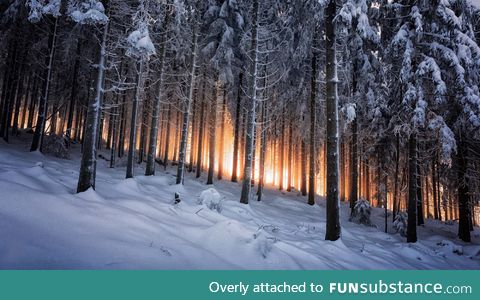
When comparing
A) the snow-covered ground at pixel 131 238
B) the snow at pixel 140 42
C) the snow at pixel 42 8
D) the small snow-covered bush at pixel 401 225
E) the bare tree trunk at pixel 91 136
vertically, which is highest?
the snow at pixel 42 8

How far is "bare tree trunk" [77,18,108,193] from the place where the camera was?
7426 millimetres

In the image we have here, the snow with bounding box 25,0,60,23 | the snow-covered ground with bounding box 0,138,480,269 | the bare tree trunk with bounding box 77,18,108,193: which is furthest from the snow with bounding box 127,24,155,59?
the snow-covered ground with bounding box 0,138,480,269

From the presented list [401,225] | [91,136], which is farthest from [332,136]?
[401,225]

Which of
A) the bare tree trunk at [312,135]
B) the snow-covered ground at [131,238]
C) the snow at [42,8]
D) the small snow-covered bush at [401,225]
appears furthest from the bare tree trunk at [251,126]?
the snow at [42,8]

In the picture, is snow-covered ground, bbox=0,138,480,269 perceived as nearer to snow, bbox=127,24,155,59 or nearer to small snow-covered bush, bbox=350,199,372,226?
snow, bbox=127,24,155,59

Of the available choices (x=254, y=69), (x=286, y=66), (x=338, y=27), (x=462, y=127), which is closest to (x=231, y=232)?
(x=338, y=27)

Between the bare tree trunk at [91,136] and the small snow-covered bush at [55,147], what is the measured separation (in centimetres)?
1184

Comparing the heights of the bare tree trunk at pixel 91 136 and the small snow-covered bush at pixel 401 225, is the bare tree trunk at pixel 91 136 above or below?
above

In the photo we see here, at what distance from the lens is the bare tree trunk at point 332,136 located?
8.90 meters

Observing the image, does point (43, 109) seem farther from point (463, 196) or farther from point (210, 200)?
point (463, 196)

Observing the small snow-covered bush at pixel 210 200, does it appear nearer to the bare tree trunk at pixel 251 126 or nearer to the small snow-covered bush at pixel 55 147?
the bare tree trunk at pixel 251 126

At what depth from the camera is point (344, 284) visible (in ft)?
16.6

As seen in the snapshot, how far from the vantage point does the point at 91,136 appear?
7758 millimetres

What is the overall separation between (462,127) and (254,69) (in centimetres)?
1126
